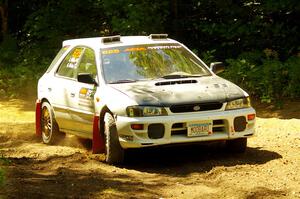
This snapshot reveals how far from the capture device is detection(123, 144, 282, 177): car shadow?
840 cm

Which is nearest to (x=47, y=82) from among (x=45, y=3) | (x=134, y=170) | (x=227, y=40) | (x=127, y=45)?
(x=127, y=45)

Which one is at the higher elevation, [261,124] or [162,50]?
[162,50]

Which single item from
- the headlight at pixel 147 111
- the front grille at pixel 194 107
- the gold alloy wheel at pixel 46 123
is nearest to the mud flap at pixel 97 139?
the headlight at pixel 147 111

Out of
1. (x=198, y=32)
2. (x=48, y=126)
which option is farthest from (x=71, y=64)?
(x=198, y=32)

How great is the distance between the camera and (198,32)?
59.8 ft

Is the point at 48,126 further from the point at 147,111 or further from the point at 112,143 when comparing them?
the point at 147,111

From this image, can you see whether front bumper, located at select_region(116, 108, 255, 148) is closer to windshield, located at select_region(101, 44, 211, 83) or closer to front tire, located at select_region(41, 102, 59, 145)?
windshield, located at select_region(101, 44, 211, 83)

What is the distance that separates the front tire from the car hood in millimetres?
1973

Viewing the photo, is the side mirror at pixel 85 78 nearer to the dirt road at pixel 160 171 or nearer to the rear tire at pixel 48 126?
the dirt road at pixel 160 171

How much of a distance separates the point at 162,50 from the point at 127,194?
3.33m

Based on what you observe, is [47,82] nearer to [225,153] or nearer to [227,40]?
[225,153]

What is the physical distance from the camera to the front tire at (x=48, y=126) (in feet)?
34.5

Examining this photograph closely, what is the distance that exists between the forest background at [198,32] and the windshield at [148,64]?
5.05 meters

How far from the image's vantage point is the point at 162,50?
32.0 feet
